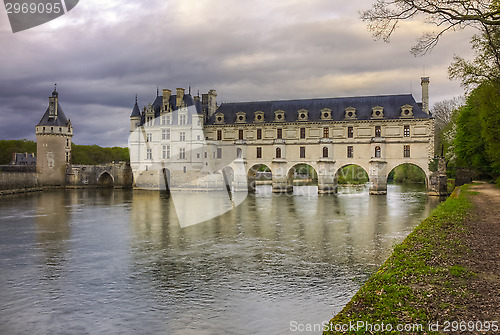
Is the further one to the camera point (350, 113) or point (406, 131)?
point (350, 113)

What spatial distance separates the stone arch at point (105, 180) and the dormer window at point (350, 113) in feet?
113

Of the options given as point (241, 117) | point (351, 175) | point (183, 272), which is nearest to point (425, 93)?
point (241, 117)

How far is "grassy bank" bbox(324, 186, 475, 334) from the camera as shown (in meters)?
6.12

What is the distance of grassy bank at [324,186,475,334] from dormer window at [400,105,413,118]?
35372mm

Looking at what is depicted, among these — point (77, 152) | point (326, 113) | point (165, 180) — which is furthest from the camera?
point (77, 152)

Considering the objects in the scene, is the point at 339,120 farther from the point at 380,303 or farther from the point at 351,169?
the point at 380,303

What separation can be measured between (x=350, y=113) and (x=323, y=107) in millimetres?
3444

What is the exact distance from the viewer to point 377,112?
45625 mm

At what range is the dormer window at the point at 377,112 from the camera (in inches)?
1786

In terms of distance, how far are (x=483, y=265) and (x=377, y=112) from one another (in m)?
38.8

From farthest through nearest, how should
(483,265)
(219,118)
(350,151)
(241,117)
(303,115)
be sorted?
(219,118), (241,117), (303,115), (350,151), (483,265)

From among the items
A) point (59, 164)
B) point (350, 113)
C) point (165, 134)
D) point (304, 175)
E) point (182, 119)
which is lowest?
point (304, 175)

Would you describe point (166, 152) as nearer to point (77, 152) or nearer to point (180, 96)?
point (180, 96)

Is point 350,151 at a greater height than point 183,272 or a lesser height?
greater
